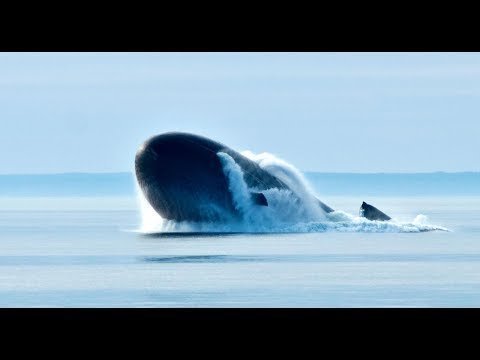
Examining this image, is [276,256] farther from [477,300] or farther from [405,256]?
[477,300]

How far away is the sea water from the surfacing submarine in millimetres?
1404

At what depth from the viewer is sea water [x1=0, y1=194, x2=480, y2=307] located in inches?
1453

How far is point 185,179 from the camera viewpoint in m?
55.8

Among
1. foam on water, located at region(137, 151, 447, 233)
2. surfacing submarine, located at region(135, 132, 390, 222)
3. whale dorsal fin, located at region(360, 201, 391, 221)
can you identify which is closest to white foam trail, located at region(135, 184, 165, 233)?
foam on water, located at region(137, 151, 447, 233)

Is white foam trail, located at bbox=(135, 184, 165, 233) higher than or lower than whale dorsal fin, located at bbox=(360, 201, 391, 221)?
lower

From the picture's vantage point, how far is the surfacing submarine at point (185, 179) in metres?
55.7

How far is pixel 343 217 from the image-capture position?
64875 millimetres

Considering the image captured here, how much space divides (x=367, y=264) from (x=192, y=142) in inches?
547

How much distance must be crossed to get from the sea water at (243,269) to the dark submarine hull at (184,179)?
138 cm

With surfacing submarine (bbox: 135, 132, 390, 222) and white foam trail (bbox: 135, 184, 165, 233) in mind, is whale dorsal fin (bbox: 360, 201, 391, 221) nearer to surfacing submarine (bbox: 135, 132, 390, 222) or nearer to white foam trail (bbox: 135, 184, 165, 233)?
surfacing submarine (bbox: 135, 132, 390, 222)

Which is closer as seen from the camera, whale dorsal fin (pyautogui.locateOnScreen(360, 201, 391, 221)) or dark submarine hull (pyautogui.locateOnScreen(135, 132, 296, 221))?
dark submarine hull (pyautogui.locateOnScreen(135, 132, 296, 221))

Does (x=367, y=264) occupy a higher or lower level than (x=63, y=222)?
lower
